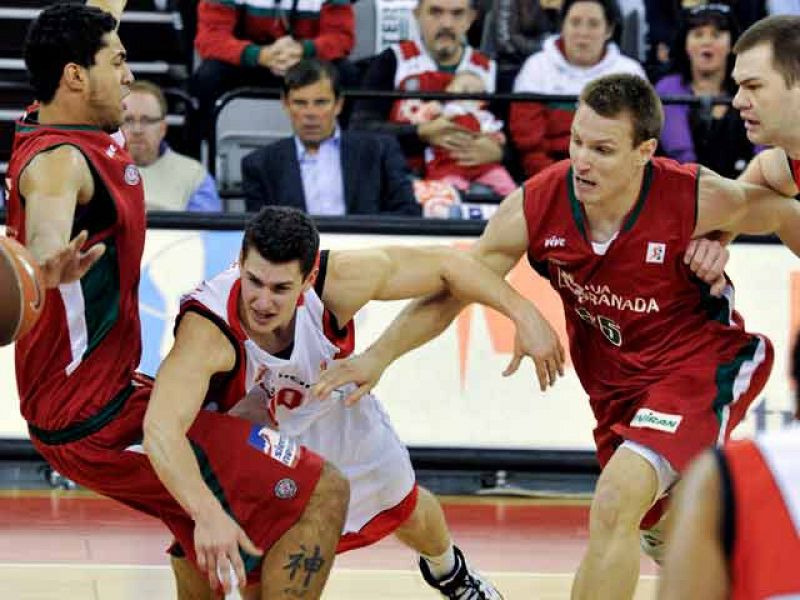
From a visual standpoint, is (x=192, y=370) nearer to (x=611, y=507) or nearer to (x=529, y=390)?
(x=611, y=507)

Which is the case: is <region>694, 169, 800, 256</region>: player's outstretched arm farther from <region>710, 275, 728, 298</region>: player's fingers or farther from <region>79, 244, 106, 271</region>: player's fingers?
<region>79, 244, 106, 271</region>: player's fingers

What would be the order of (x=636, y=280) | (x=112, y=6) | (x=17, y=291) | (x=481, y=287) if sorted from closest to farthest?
(x=17, y=291) → (x=481, y=287) → (x=636, y=280) → (x=112, y=6)

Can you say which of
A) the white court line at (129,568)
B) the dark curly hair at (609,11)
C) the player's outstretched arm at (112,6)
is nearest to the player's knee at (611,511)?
the white court line at (129,568)

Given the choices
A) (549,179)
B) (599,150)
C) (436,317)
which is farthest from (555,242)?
(436,317)

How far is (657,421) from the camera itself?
5.23 meters

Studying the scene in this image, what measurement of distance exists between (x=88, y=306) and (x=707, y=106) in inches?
192

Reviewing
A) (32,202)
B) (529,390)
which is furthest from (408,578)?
(32,202)

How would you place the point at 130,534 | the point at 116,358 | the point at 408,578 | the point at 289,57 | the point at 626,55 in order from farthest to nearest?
the point at 626,55
the point at 289,57
the point at 130,534
the point at 408,578
the point at 116,358

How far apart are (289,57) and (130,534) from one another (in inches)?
124

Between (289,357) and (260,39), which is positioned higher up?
(260,39)

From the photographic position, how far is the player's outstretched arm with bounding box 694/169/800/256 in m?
→ 5.42

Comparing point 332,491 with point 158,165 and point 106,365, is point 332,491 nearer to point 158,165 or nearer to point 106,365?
point 106,365

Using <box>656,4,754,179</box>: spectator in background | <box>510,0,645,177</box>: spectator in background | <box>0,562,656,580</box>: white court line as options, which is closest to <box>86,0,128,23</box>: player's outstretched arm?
<box>0,562,656,580</box>: white court line

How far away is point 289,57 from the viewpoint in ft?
30.1
